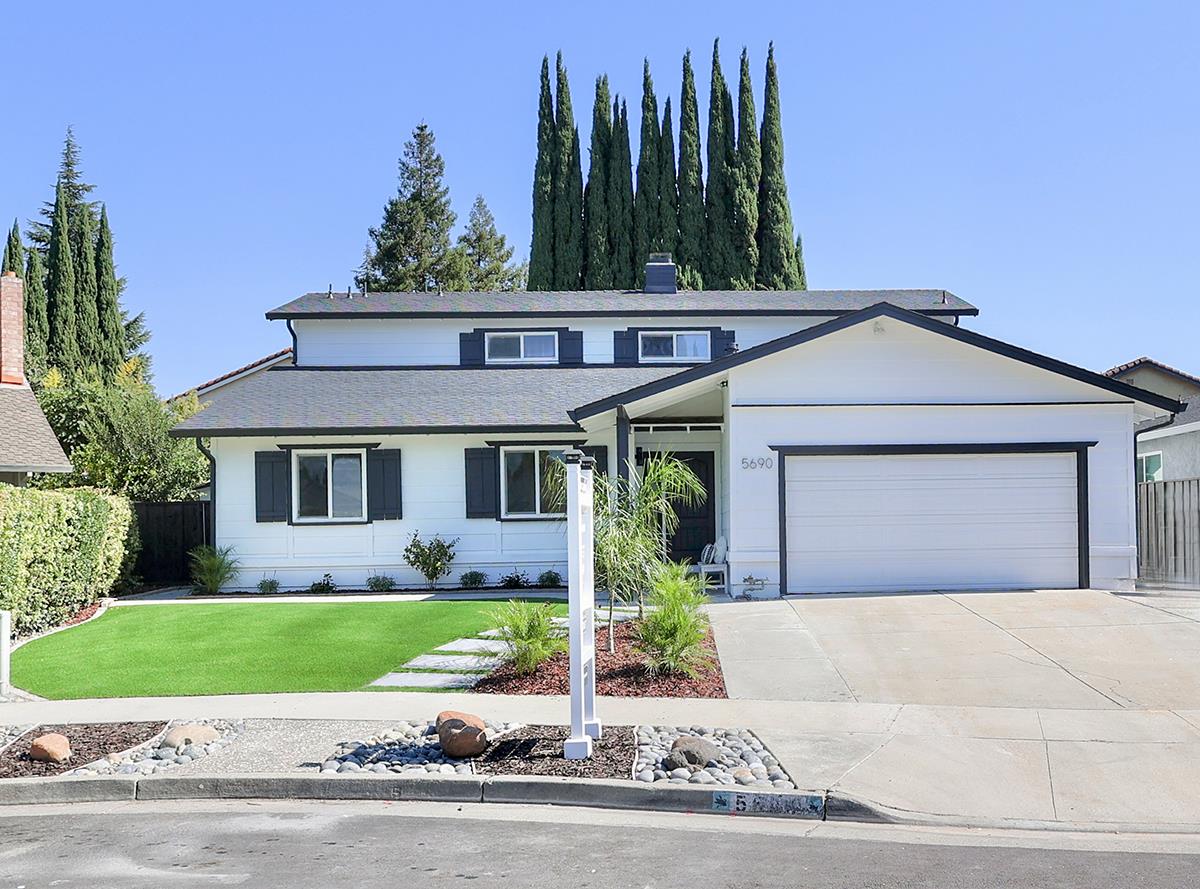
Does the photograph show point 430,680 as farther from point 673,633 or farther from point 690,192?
point 690,192

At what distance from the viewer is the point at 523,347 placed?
23750mm

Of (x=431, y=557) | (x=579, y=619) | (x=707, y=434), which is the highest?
(x=707, y=434)

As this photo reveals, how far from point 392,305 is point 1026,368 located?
13710 millimetres

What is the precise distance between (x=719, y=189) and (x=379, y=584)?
105 feet

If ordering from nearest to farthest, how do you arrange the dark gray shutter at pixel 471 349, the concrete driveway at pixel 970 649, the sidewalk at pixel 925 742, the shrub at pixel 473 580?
1. the sidewalk at pixel 925 742
2. the concrete driveway at pixel 970 649
3. the shrub at pixel 473 580
4. the dark gray shutter at pixel 471 349

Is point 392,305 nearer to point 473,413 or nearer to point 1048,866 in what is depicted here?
point 473,413

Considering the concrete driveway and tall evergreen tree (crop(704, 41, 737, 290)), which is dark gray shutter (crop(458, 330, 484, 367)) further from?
tall evergreen tree (crop(704, 41, 737, 290))

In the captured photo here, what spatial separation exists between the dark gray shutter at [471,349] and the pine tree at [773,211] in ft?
78.7

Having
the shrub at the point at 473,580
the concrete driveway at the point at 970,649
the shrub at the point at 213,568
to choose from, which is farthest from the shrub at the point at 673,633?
the shrub at the point at 213,568

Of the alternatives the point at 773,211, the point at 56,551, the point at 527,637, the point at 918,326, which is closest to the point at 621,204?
the point at 773,211

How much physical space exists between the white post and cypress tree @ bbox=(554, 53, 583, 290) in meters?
38.2

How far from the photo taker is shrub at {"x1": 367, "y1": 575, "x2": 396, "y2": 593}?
1948cm

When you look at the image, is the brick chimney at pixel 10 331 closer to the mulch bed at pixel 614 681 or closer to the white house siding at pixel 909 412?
the white house siding at pixel 909 412

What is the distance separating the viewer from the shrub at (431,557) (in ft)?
63.7
